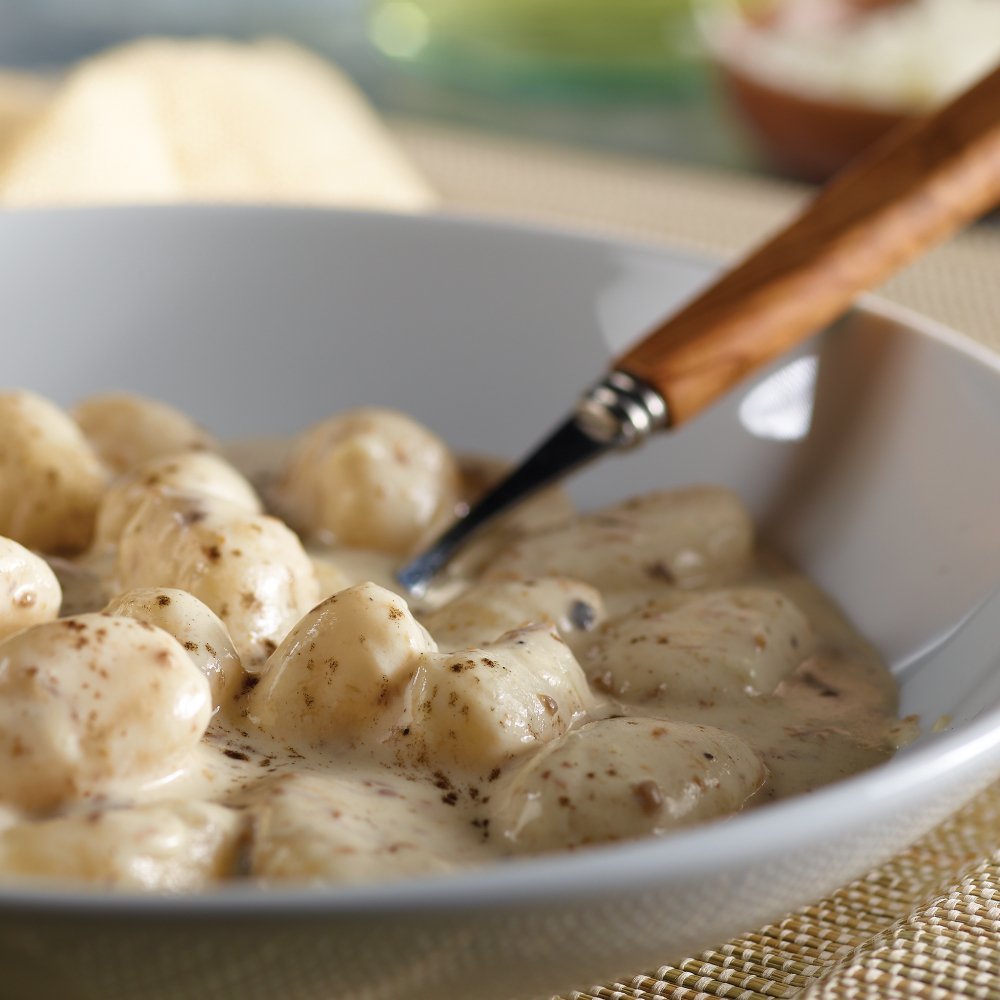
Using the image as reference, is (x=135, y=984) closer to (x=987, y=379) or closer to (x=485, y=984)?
(x=485, y=984)

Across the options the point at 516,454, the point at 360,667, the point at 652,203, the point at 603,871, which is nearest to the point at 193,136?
the point at 652,203

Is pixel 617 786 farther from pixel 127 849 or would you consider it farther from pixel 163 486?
pixel 163 486

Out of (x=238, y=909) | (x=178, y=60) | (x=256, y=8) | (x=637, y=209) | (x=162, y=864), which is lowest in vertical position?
(x=256, y=8)

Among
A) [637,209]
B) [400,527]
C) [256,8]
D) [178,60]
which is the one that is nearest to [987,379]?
[400,527]

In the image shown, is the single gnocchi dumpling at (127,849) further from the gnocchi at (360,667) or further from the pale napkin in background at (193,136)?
the pale napkin in background at (193,136)

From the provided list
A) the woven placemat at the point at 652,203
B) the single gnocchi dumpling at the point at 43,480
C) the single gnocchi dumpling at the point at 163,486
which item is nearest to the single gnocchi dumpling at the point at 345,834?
the single gnocchi dumpling at the point at 163,486

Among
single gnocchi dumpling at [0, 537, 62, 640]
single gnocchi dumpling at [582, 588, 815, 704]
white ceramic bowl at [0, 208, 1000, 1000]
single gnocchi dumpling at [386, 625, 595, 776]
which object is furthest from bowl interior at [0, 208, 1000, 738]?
single gnocchi dumpling at [0, 537, 62, 640]

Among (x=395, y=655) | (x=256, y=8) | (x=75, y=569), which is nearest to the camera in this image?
(x=395, y=655)
